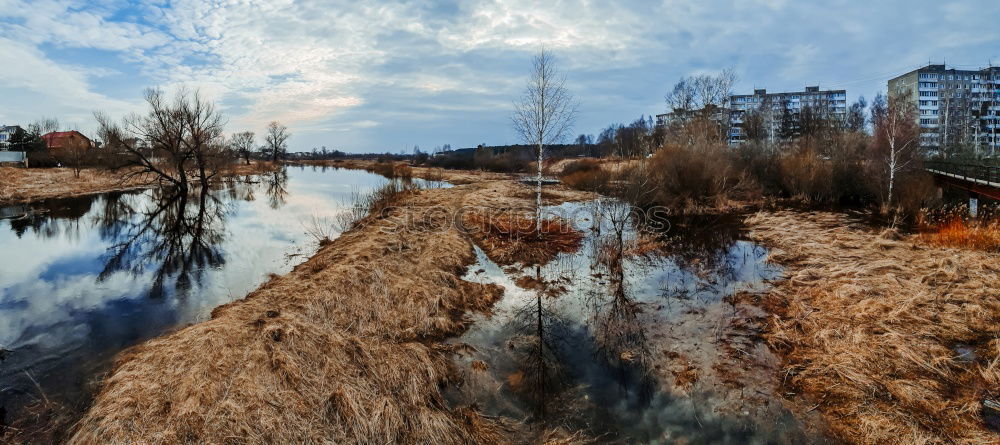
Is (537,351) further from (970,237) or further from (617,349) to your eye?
(970,237)

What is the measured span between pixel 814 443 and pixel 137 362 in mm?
8697

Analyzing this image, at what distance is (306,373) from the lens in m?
5.79

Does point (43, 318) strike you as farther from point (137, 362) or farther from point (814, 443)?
point (814, 443)

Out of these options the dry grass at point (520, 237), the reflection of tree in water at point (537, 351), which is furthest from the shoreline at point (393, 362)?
the dry grass at point (520, 237)

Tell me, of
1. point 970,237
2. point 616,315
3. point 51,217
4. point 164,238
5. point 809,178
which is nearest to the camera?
point 616,315

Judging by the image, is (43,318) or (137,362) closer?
(137,362)

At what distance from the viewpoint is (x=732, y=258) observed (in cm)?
1344

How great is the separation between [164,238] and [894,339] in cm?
2086

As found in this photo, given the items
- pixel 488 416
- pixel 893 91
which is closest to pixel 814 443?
pixel 488 416

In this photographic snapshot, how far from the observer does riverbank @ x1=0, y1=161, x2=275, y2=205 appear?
27.5 m

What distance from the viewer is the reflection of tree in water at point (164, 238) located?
39.6 feet

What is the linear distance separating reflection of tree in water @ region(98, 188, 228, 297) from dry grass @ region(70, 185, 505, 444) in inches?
169

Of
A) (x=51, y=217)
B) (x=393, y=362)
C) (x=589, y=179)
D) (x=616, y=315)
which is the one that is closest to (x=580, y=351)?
(x=616, y=315)

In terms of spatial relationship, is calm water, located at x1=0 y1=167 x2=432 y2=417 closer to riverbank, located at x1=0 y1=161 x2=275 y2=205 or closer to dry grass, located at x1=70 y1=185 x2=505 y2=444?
dry grass, located at x1=70 y1=185 x2=505 y2=444
